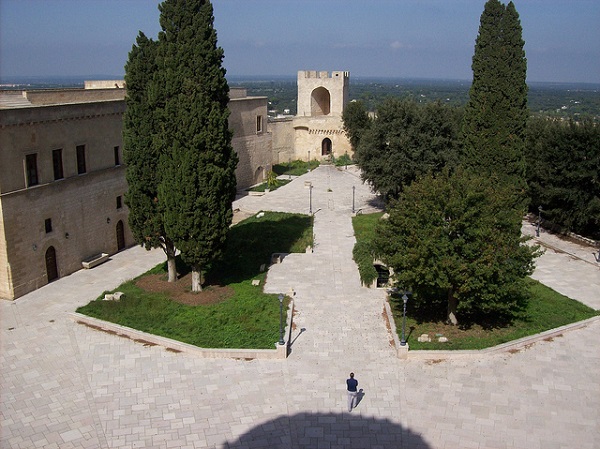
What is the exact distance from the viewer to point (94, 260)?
2378 centimetres

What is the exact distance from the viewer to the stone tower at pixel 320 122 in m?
50.5

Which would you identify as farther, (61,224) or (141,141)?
(61,224)

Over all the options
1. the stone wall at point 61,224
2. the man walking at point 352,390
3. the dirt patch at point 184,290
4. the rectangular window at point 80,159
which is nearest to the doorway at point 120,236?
the stone wall at point 61,224

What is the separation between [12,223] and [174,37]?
844 cm

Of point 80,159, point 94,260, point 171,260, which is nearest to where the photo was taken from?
point 171,260

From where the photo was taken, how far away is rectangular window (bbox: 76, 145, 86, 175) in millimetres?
23281

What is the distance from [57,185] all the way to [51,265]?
10.0ft

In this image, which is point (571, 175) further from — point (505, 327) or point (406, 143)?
point (505, 327)

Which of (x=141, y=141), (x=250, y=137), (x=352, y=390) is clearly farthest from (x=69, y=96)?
(x=352, y=390)

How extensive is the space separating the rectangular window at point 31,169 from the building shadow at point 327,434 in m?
13.0

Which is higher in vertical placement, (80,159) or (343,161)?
(80,159)

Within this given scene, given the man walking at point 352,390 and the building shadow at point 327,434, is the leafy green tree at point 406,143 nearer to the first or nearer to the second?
the man walking at point 352,390

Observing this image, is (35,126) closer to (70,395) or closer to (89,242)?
(89,242)

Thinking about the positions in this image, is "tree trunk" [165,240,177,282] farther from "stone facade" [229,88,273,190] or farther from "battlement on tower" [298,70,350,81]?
"battlement on tower" [298,70,350,81]
